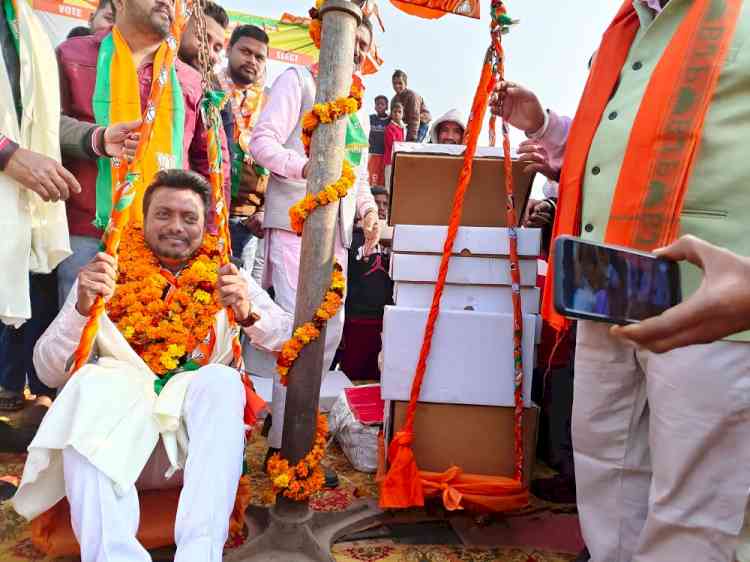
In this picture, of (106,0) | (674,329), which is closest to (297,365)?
(674,329)

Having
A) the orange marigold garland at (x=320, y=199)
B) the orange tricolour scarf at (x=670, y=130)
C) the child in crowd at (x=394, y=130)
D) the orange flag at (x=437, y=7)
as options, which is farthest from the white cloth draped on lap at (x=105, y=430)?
the child in crowd at (x=394, y=130)

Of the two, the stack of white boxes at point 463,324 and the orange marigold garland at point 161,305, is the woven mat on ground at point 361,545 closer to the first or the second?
the stack of white boxes at point 463,324

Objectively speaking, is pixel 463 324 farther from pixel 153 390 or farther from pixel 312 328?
pixel 153 390

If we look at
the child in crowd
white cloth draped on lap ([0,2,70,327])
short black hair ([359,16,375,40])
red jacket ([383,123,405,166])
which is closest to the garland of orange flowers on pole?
short black hair ([359,16,375,40])

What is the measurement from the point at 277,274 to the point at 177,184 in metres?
0.61

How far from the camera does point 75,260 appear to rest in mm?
2281

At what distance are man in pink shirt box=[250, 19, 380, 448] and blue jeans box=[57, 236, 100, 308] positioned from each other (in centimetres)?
74

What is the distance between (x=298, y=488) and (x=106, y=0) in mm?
2860

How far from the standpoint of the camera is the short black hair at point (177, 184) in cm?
196

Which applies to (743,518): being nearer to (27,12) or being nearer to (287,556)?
(287,556)

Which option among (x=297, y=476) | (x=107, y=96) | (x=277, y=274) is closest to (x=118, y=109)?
(x=107, y=96)

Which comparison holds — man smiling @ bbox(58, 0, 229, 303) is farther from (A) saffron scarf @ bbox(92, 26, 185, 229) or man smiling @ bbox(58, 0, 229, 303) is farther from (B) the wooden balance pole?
(B) the wooden balance pole

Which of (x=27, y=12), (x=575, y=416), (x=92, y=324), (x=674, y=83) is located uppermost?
(x=27, y=12)

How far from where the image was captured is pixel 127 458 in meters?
1.36
